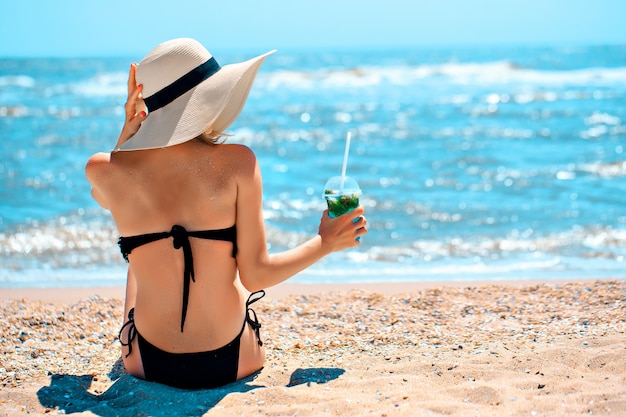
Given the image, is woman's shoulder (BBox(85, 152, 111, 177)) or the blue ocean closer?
woman's shoulder (BBox(85, 152, 111, 177))

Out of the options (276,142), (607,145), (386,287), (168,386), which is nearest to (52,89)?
(276,142)

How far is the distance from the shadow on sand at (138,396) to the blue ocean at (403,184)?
262cm

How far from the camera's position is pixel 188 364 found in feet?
9.04

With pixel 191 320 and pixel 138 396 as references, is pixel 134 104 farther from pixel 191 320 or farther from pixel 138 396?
pixel 138 396

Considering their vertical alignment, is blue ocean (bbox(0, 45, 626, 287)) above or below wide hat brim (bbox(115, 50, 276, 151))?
below

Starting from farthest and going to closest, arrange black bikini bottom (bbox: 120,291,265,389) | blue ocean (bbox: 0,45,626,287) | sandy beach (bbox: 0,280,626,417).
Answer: blue ocean (bbox: 0,45,626,287) < black bikini bottom (bbox: 120,291,265,389) < sandy beach (bbox: 0,280,626,417)

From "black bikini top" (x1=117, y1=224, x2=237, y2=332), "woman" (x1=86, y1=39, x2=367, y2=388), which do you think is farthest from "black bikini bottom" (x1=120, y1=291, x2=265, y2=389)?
"black bikini top" (x1=117, y1=224, x2=237, y2=332)

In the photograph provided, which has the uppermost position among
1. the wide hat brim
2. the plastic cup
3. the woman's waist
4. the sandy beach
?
the wide hat brim

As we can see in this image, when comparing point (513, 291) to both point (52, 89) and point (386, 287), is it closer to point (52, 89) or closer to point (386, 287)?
point (386, 287)

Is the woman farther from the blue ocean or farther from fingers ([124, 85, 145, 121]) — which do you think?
the blue ocean

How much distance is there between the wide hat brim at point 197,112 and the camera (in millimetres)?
A: 2391

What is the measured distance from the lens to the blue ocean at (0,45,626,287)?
20.0 ft

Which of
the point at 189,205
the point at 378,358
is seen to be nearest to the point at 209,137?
the point at 189,205

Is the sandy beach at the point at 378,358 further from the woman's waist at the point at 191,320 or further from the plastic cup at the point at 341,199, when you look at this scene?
the plastic cup at the point at 341,199
